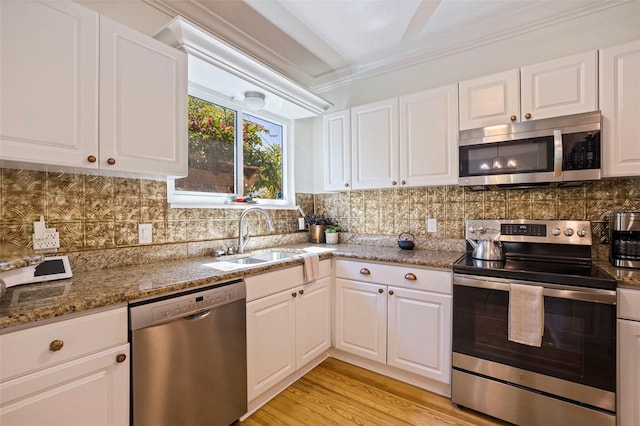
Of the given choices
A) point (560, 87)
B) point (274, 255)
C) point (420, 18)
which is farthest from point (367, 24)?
point (274, 255)

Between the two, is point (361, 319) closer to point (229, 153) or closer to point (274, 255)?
point (274, 255)

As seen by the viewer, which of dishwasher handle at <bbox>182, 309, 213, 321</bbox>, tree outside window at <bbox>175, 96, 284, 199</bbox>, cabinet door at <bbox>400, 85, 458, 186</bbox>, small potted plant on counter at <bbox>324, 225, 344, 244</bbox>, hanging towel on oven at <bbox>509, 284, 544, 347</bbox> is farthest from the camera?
small potted plant on counter at <bbox>324, 225, 344, 244</bbox>

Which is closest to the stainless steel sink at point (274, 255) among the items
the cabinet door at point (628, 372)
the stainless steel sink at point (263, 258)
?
the stainless steel sink at point (263, 258)

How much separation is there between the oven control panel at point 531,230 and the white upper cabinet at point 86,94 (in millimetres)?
2083

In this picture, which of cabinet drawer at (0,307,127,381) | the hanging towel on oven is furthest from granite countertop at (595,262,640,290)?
cabinet drawer at (0,307,127,381)

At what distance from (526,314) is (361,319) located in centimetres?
107

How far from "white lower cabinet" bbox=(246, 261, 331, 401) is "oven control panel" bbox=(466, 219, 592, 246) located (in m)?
1.20

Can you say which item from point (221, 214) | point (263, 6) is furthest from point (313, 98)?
point (221, 214)

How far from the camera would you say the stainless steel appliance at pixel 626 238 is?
1600 mm

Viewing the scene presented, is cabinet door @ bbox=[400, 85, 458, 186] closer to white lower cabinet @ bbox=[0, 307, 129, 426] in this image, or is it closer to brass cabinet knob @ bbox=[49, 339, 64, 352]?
white lower cabinet @ bbox=[0, 307, 129, 426]

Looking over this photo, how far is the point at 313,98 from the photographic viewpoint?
8.62 feet

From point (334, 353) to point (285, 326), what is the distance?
74 cm

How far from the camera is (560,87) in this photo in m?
1.79

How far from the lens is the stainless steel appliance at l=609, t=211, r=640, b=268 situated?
63.0 inches
